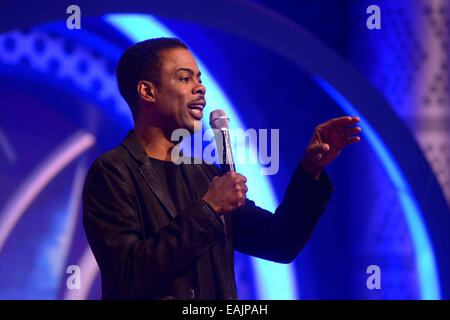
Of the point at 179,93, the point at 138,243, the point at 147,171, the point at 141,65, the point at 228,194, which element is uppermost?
the point at 141,65

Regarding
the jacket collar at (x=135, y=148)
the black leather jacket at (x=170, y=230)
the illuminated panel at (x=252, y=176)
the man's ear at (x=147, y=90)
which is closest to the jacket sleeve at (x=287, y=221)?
the black leather jacket at (x=170, y=230)

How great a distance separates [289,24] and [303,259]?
4.75ft

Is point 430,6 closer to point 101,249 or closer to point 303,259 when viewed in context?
point 303,259

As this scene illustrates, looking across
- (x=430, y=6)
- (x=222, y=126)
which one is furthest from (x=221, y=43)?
(x=222, y=126)

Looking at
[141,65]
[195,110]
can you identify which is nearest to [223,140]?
[195,110]

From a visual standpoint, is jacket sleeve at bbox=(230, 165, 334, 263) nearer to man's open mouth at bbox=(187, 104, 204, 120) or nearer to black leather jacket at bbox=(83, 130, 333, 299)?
black leather jacket at bbox=(83, 130, 333, 299)

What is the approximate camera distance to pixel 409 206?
3234mm

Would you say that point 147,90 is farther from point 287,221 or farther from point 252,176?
point 252,176

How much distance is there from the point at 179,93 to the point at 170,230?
494mm

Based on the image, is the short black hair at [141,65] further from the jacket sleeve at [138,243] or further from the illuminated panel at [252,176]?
the illuminated panel at [252,176]

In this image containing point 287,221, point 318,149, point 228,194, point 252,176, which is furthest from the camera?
point 252,176

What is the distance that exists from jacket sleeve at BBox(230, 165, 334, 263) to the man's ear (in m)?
0.46

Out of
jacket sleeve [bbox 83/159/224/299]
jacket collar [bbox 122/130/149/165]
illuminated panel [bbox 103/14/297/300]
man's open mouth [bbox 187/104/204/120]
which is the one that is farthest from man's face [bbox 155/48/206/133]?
illuminated panel [bbox 103/14/297/300]

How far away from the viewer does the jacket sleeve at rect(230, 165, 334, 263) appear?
1771 millimetres
